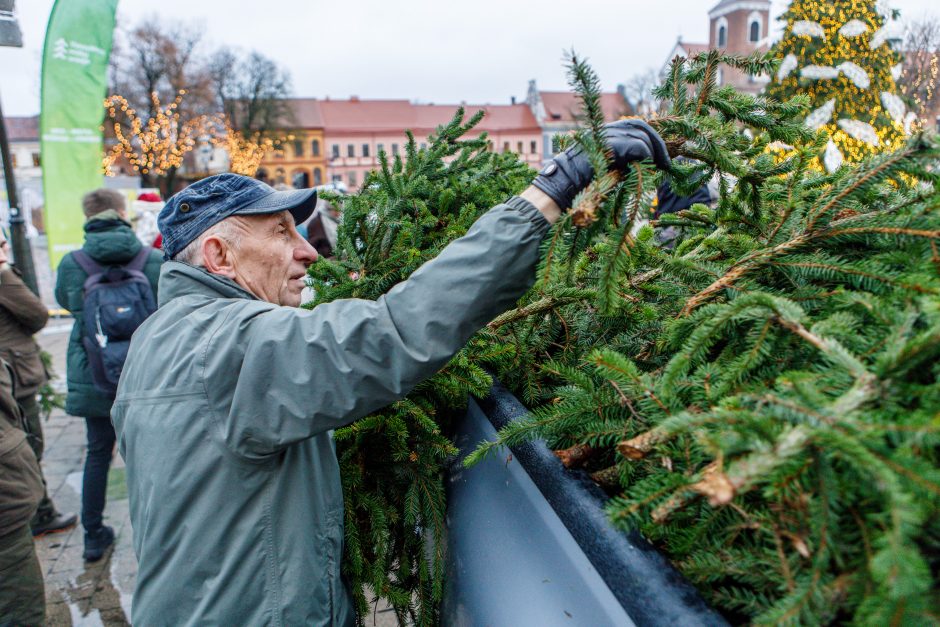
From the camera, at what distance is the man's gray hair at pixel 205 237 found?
1791mm

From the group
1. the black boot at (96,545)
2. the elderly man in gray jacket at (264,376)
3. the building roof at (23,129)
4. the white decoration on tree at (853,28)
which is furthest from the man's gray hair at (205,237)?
the building roof at (23,129)

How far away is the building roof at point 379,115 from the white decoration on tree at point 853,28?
2162 inches

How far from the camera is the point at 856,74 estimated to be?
805cm

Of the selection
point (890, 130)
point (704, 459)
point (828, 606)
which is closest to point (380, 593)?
point (704, 459)

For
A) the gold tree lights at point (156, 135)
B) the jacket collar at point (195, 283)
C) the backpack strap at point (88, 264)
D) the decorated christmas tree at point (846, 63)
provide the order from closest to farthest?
the jacket collar at point (195, 283)
the backpack strap at point (88, 264)
the decorated christmas tree at point (846, 63)
the gold tree lights at point (156, 135)

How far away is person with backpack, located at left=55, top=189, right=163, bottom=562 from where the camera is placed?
164 inches

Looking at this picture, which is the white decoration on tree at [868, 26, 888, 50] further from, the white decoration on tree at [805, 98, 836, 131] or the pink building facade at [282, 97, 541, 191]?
the pink building facade at [282, 97, 541, 191]

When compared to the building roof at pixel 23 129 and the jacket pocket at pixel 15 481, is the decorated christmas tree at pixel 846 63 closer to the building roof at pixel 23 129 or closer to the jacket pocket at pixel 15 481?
the jacket pocket at pixel 15 481

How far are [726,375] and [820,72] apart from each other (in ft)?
28.6

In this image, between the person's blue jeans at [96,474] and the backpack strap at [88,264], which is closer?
the person's blue jeans at [96,474]

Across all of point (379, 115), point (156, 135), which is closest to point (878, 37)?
point (156, 135)

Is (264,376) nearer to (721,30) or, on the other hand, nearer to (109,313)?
(109,313)

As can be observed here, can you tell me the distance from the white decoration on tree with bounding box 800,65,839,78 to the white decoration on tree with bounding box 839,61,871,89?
103 millimetres

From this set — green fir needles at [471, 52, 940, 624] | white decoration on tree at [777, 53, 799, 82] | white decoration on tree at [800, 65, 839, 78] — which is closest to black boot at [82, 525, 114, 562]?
green fir needles at [471, 52, 940, 624]
